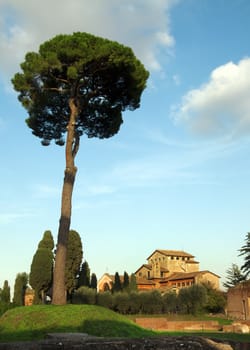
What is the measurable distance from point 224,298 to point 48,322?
29.8 meters

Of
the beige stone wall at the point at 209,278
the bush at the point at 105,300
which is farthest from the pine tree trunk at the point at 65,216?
the beige stone wall at the point at 209,278

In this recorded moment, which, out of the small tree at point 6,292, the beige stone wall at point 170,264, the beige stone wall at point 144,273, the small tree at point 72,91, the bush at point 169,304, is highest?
the small tree at point 72,91

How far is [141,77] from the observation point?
17.6m

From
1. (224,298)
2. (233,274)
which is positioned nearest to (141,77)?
(224,298)

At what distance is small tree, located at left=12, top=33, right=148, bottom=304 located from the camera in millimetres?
16000

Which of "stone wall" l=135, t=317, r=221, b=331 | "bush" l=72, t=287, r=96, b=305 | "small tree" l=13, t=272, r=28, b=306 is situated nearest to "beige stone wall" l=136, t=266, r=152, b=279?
"small tree" l=13, t=272, r=28, b=306

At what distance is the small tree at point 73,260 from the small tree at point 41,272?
205cm

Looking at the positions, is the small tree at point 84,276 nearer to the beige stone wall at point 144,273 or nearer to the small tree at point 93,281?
the small tree at point 93,281

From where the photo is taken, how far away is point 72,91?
56.8 feet

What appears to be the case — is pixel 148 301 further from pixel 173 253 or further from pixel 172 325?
pixel 173 253

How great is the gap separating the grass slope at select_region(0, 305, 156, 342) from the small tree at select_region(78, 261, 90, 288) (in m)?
22.8

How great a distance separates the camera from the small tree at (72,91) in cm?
1600

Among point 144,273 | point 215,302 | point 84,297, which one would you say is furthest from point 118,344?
point 144,273

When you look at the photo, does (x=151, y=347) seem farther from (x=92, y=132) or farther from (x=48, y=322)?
(x=92, y=132)
